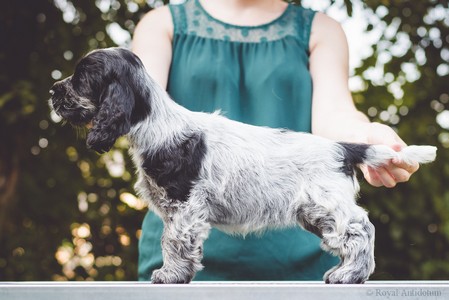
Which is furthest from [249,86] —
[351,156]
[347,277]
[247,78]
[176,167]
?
[347,277]

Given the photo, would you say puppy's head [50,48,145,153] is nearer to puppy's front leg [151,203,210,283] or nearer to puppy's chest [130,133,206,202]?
puppy's chest [130,133,206,202]

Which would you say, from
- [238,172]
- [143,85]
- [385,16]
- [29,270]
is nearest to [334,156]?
[238,172]

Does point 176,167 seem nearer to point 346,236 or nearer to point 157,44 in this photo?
point 346,236

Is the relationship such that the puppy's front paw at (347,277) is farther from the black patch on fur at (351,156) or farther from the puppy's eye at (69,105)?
the puppy's eye at (69,105)

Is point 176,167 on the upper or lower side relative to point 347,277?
upper

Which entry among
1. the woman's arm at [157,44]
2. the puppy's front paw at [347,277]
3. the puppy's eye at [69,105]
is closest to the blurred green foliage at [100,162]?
the woman's arm at [157,44]

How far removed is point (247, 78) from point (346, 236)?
1.15 m

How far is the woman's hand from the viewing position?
1.90m

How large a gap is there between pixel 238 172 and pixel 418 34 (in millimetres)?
3482

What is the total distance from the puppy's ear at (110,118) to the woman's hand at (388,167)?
748 mm

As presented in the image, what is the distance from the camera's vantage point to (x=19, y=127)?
4566mm

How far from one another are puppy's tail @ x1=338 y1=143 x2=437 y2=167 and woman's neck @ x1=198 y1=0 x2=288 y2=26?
1.02 m

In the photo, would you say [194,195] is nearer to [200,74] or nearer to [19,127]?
[200,74]

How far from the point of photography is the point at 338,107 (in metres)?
2.53
